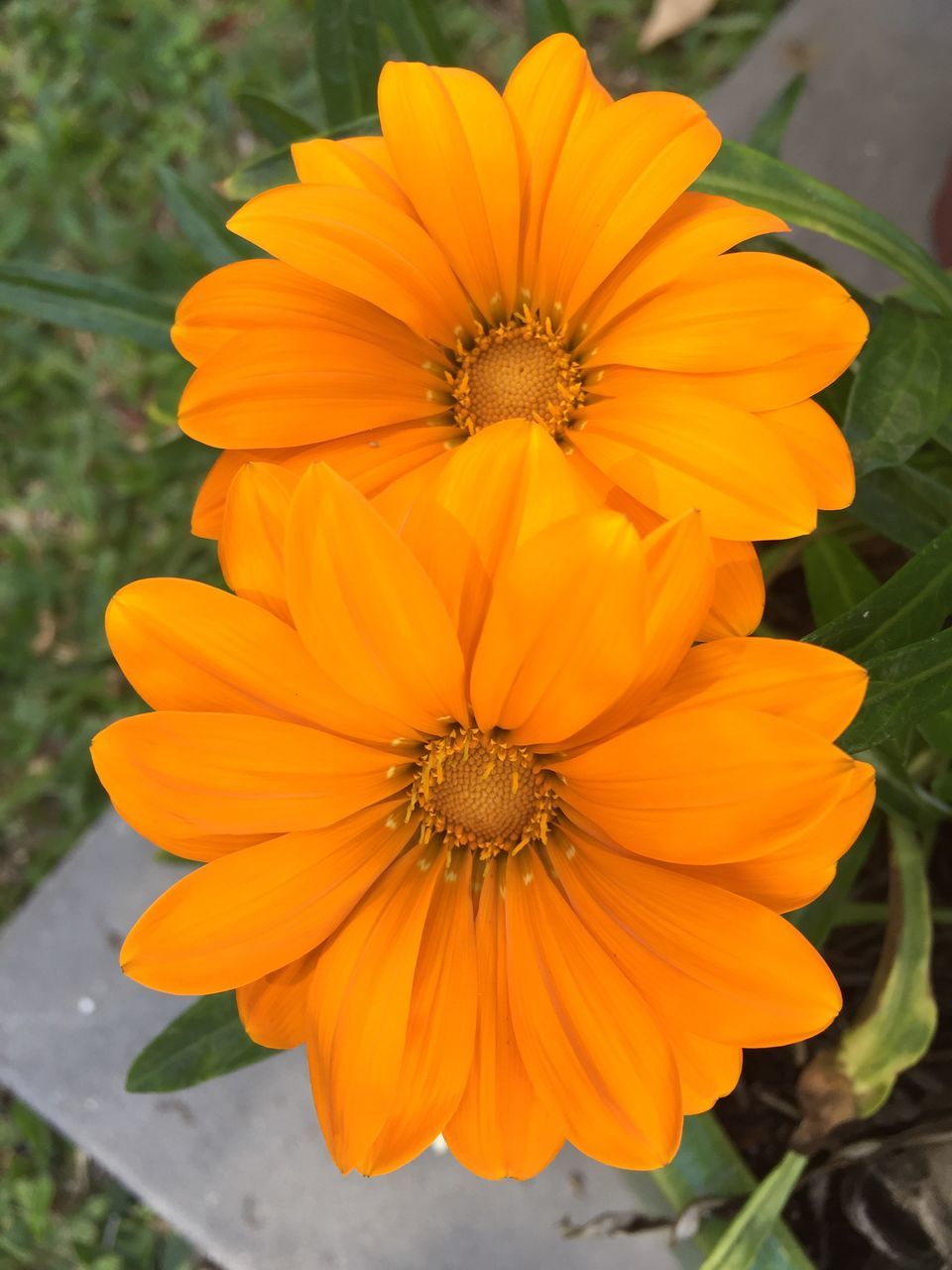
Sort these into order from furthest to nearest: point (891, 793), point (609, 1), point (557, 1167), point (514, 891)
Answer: point (609, 1) → point (557, 1167) → point (891, 793) → point (514, 891)

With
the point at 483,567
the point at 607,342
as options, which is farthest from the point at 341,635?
the point at 607,342

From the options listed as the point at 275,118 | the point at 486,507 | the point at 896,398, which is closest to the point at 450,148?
the point at 486,507

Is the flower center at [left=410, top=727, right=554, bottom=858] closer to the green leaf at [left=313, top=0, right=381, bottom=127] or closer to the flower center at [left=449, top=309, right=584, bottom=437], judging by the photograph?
the flower center at [left=449, top=309, right=584, bottom=437]

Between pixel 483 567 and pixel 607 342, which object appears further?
pixel 607 342

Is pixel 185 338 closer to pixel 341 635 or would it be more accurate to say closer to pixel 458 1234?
pixel 341 635

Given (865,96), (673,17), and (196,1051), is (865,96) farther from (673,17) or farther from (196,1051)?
(196,1051)

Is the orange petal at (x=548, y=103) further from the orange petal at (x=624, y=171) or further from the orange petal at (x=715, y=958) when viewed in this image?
the orange petal at (x=715, y=958)
